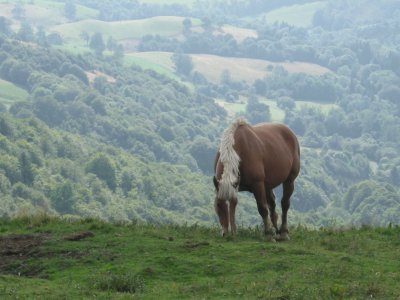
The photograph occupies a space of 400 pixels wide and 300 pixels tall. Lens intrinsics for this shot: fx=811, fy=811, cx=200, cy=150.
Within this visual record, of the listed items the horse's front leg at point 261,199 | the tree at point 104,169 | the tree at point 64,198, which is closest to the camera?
the horse's front leg at point 261,199

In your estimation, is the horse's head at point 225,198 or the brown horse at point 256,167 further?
the brown horse at point 256,167

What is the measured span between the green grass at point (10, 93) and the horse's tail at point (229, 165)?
468 ft

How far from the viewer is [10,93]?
553 feet

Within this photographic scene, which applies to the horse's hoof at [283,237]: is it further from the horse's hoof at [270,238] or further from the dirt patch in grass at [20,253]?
the dirt patch in grass at [20,253]

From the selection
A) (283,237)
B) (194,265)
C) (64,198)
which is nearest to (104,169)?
(64,198)

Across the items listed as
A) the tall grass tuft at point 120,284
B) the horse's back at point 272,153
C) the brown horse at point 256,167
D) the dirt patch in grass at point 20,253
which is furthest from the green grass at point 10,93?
the tall grass tuft at point 120,284

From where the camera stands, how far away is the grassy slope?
1081 centimetres

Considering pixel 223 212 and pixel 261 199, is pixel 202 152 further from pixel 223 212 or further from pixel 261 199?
pixel 223 212

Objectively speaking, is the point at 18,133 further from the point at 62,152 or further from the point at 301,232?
the point at 301,232

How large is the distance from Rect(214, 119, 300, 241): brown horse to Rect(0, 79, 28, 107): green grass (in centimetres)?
14180

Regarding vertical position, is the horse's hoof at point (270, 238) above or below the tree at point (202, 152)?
above

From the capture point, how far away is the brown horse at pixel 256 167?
46.8 feet

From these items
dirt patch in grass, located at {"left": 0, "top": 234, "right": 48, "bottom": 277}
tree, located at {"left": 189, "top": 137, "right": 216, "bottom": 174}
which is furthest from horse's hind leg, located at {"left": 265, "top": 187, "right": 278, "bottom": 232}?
tree, located at {"left": 189, "top": 137, "right": 216, "bottom": 174}

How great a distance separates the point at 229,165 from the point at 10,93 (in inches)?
6290
